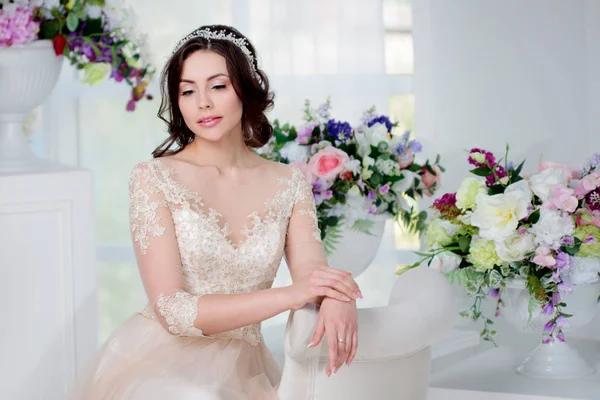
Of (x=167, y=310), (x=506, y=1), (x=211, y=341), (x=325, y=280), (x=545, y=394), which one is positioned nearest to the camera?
(x=325, y=280)

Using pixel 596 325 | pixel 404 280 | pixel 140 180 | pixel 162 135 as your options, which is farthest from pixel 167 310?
pixel 162 135

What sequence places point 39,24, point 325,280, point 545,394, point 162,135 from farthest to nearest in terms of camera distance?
point 162,135 → point 39,24 → point 545,394 → point 325,280

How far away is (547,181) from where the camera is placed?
108 inches

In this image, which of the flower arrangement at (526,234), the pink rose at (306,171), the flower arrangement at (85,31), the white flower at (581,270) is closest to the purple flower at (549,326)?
the flower arrangement at (526,234)

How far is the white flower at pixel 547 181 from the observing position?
273 centimetres

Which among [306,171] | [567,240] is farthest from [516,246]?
[306,171]

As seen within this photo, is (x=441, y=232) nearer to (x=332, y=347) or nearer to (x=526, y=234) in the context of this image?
(x=526, y=234)

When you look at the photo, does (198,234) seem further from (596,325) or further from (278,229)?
(596,325)

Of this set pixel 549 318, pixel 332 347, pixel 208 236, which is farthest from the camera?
pixel 549 318

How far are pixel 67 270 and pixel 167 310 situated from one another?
0.98 metres

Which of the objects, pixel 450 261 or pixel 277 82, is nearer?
pixel 450 261

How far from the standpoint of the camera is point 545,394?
279cm

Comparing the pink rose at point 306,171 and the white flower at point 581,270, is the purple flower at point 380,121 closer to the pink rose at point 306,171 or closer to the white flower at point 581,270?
the pink rose at point 306,171

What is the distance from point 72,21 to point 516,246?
157 cm
